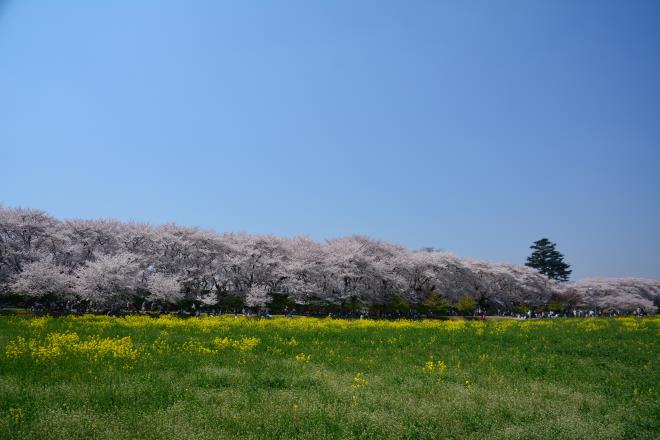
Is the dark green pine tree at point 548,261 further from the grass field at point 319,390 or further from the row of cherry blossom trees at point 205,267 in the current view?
the grass field at point 319,390

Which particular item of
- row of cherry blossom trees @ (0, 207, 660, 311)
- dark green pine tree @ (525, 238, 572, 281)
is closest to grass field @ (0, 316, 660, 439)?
row of cherry blossom trees @ (0, 207, 660, 311)

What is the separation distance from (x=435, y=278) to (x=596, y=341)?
52476 mm

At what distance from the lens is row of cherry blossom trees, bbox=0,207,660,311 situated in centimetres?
4722

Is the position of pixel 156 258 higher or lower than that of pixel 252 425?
higher

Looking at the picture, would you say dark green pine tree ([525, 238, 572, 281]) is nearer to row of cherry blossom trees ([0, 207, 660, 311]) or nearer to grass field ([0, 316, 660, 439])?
row of cherry blossom trees ([0, 207, 660, 311])

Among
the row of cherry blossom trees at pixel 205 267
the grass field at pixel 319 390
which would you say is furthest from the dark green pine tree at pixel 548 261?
the grass field at pixel 319 390

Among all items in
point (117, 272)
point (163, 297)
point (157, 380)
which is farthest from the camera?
point (163, 297)

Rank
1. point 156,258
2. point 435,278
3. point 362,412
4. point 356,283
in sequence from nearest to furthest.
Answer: point 362,412 → point 156,258 → point 356,283 → point 435,278

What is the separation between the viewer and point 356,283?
66.4m

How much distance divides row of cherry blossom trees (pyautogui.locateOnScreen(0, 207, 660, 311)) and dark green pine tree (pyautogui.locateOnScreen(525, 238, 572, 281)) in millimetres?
48240

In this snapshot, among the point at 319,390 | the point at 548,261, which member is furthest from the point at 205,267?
the point at 548,261

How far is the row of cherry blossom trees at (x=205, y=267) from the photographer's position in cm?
4722

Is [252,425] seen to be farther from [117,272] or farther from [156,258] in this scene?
[156,258]

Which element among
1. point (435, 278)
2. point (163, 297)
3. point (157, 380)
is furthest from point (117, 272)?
point (435, 278)
